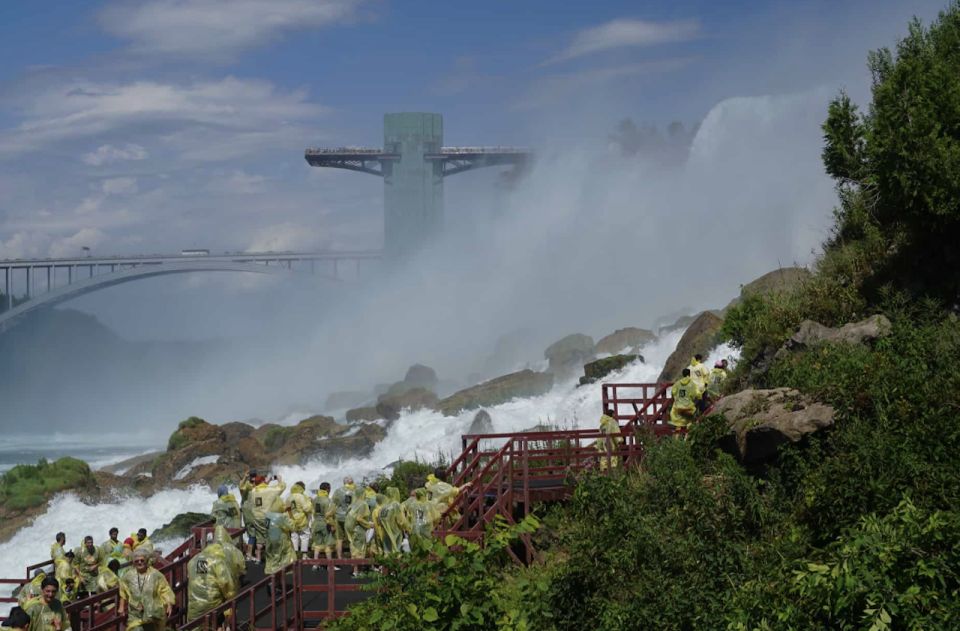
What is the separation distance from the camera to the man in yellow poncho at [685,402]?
49.6ft

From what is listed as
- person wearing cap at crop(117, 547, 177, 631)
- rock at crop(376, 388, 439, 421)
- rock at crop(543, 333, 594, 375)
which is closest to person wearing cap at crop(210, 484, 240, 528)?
person wearing cap at crop(117, 547, 177, 631)

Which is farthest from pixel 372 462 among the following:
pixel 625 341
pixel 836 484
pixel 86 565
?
pixel 836 484

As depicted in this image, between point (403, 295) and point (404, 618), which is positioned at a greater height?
point (403, 295)

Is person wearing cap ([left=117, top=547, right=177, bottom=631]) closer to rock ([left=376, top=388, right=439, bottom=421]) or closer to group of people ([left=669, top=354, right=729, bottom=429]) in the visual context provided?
group of people ([left=669, top=354, right=729, bottom=429])

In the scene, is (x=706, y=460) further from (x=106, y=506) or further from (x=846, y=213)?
(x=106, y=506)

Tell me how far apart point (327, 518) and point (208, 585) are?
3.80 metres

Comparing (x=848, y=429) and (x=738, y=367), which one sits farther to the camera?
(x=738, y=367)

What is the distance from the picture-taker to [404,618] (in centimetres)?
819

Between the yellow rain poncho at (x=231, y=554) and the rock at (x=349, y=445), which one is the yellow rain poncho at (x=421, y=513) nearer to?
the yellow rain poncho at (x=231, y=554)

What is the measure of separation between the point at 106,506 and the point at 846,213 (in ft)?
67.7

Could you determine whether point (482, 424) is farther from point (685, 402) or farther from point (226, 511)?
point (226, 511)

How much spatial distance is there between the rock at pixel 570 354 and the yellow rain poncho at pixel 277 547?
2223cm

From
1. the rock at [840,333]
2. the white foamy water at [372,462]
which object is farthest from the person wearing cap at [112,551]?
the white foamy water at [372,462]

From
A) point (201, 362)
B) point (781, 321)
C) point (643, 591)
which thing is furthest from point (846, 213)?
point (201, 362)
